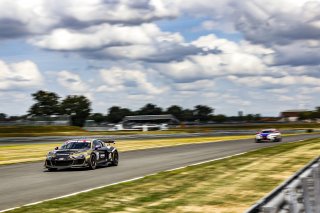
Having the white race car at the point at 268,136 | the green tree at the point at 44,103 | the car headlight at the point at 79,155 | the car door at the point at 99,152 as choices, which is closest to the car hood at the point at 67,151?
the car headlight at the point at 79,155

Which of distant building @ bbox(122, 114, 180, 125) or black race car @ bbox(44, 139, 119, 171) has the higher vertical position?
distant building @ bbox(122, 114, 180, 125)

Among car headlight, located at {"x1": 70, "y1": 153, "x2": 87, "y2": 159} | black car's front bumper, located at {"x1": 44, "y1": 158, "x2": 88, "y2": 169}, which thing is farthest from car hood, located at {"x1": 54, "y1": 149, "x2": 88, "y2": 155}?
black car's front bumper, located at {"x1": 44, "y1": 158, "x2": 88, "y2": 169}

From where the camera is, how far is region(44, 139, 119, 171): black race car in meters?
19.5

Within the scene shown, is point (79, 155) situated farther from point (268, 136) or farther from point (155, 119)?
point (155, 119)

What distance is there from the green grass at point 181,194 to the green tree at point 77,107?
13181 centimetres

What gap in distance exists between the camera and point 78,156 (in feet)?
64.3

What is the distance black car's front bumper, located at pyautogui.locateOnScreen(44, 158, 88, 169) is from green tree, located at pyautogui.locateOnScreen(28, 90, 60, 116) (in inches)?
4698

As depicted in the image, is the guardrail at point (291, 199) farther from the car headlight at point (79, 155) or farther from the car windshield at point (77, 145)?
the car windshield at point (77, 145)

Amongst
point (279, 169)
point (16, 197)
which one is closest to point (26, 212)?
point (16, 197)

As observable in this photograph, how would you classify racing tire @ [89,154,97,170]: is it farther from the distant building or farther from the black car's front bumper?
the distant building

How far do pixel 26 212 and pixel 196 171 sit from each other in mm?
8223

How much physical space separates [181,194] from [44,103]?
425ft

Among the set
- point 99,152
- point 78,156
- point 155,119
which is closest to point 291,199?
point 78,156

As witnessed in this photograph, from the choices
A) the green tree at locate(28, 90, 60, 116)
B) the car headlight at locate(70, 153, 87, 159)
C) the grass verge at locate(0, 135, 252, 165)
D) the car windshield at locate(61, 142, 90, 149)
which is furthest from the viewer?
the green tree at locate(28, 90, 60, 116)
